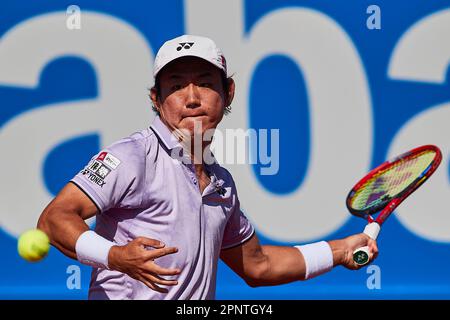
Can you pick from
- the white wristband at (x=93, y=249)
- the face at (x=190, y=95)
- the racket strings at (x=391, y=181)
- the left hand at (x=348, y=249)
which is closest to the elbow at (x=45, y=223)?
the white wristband at (x=93, y=249)

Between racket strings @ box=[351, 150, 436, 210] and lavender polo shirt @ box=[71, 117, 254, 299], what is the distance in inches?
41.0

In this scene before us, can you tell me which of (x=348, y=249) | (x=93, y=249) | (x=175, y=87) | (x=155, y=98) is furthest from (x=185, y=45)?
(x=348, y=249)

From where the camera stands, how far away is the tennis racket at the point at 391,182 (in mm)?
4965

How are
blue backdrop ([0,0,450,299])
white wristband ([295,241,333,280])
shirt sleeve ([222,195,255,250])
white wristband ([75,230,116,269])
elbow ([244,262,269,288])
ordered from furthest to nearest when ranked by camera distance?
blue backdrop ([0,0,450,299]), white wristband ([295,241,333,280]), elbow ([244,262,269,288]), shirt sleeve ([222,195,255,250]), white wristband ([75,230,116,269])

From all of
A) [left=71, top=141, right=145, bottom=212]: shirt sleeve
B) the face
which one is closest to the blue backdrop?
the face

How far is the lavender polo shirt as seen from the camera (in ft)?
12.8

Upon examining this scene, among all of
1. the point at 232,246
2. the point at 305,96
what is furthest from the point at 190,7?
the point at 232,246

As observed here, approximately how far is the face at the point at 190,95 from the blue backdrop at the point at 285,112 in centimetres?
244

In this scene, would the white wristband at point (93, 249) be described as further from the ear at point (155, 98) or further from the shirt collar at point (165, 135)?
the ear at point (155, 98)

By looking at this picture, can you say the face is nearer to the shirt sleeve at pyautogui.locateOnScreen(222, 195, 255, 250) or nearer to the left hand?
the shirt sleeve at pyautogui.locateOnScreen(222, 195, 255, 250)

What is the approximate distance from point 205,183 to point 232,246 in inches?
15.0

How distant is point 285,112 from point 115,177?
2989 millimetres

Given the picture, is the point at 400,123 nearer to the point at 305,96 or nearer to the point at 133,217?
the point at 305,96

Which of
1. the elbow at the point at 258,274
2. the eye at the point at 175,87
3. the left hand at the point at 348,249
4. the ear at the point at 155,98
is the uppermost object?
the eye at the point at 175,87
